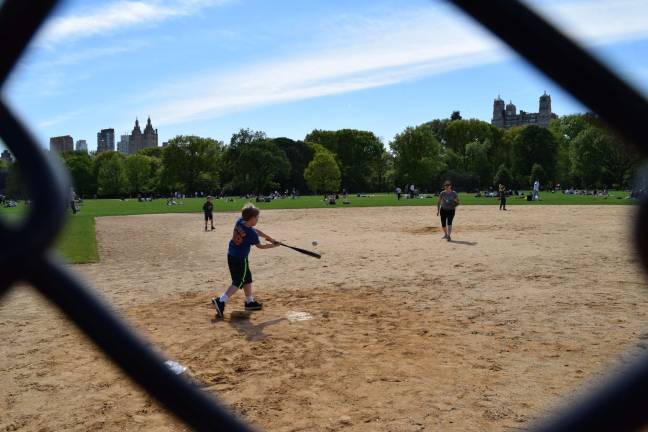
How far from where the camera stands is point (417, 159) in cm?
9038

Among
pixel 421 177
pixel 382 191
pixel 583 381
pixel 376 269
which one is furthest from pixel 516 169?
pixel 583 381

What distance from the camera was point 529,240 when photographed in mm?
17422

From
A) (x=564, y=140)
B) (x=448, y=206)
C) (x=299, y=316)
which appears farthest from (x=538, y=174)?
(x=299, y=316)

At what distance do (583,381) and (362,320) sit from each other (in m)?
3.28

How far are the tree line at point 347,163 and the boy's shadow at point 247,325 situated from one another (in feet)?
261

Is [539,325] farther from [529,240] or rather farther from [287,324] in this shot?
[529,240]

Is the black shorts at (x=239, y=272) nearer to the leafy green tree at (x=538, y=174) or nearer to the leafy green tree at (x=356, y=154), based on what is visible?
the leafy green tree at (x=538, y=174)

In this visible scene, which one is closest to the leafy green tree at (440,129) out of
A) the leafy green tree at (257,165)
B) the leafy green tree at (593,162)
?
the leafy green tree at (257,165)

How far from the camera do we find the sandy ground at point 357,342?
4785 mm

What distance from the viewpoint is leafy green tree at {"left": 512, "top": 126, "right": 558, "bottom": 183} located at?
8794cm

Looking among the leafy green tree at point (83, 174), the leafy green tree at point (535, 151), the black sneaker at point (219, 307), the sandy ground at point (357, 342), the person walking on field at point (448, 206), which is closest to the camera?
the sandy ground at point (357, 342)

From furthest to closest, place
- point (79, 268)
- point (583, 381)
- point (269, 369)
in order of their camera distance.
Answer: point (79, 268)
point (269, 369)
point (583, 381)

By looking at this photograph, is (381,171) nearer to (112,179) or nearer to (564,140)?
(564,140)

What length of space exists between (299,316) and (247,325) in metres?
0.85
